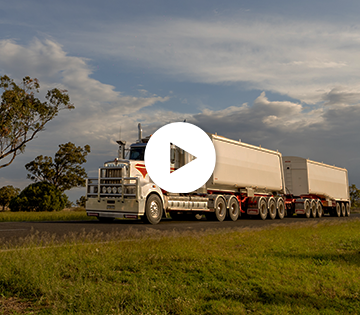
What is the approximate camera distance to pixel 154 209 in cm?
1580

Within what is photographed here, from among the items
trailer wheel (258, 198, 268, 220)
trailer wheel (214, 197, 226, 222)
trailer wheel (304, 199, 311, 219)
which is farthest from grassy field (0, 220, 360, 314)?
trailer wheel (304, 199, 311, 219)

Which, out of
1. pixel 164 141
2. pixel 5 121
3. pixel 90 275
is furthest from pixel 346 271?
pixel 5 121

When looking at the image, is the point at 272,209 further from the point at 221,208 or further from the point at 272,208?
the point at 221,208

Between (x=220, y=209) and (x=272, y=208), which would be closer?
(x=220, y=209)

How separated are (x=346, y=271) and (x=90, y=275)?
443 cm

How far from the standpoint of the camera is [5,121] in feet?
105

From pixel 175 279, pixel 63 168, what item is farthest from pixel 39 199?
pixel 175 279

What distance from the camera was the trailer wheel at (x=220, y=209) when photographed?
19.5 metres

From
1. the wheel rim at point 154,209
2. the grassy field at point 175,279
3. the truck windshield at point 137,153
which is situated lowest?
the grassy field at point 175,279

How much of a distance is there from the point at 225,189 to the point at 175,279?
15405 millimetres

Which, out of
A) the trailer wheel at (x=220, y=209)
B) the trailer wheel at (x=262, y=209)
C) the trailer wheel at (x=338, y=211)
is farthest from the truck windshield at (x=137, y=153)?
the trailer wheel at (x=338, y=211)

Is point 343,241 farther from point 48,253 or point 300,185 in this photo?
point 300,185

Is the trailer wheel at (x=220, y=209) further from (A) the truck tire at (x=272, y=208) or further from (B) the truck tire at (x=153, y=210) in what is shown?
(A) the truck tire at (x=272, y=208)

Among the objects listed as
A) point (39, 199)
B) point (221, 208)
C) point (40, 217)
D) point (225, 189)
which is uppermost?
point (39, 199)
